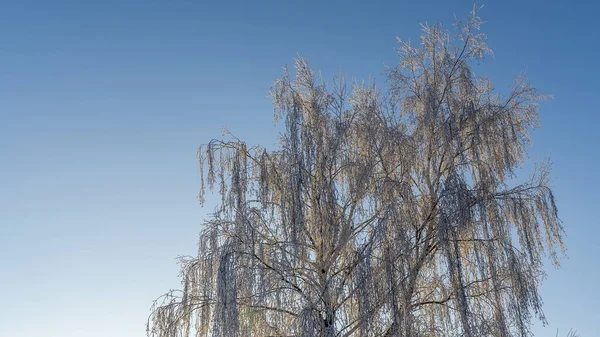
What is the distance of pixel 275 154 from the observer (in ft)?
34.3

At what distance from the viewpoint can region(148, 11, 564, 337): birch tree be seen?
902 cm

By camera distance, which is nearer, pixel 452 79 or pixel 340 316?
pixel 340 316

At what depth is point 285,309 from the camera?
9359 mm

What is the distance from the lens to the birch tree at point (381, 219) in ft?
29.6

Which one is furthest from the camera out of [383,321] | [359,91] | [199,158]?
[359,91]

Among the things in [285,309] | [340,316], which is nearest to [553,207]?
[340,316]

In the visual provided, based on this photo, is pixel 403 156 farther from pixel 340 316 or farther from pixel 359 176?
pixel 340 316

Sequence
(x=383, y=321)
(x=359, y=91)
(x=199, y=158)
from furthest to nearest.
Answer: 1. (x=359, y=91)
2. (x=199, y=158)
3. (x=383, y=321)

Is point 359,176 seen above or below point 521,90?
below

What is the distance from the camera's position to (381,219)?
29.8 ft

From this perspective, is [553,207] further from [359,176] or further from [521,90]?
[359,176]

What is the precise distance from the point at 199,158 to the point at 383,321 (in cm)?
377

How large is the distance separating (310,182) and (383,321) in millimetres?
2417

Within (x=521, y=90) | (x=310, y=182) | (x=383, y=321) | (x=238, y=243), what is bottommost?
(x=383, y=321)
